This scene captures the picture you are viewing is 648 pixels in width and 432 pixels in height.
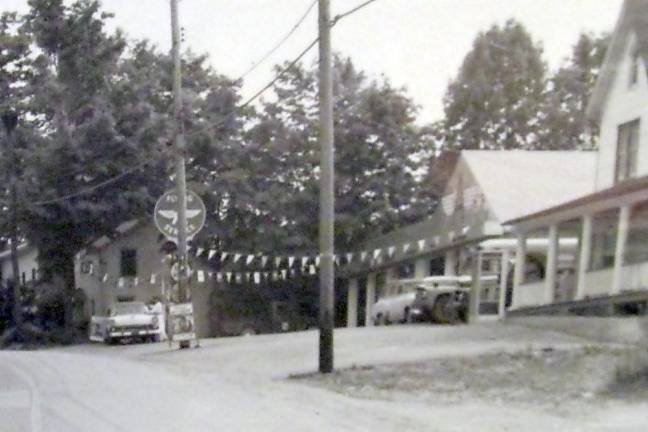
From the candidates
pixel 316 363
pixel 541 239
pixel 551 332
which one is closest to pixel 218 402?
pixel 316 363

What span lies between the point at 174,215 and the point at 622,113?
11.3 meters

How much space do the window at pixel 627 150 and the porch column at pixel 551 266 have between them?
6.91ft

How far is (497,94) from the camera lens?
47.4 meters

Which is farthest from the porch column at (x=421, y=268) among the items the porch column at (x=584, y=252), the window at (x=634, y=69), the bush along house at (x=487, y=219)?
the window at (x=634, y=69)

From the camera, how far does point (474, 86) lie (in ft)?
156

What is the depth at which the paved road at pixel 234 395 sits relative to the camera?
38.0 feet

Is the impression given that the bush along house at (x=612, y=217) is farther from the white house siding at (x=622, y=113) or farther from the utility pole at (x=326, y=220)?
the utility pole at (x=326, y=220)

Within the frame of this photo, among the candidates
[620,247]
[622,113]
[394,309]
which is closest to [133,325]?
[394,309]

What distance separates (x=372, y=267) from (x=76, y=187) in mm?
13168

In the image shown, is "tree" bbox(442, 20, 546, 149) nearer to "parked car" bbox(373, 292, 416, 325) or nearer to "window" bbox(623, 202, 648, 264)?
"parked car" bbox(373, 292, 416, 325)

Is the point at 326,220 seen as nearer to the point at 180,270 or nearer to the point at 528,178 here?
the point at 180,270

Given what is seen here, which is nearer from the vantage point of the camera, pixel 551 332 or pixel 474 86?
pixel 551 332

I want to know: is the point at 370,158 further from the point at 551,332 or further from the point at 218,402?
the point at 218,402

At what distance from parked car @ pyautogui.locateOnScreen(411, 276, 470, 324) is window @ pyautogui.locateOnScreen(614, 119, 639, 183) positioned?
7.31 metres
